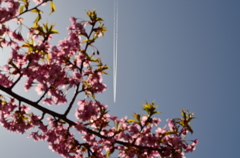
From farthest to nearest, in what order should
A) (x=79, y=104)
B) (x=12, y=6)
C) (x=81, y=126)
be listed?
1. (x=79, y=104)
2. (x=81, y=126)
3. (x=12, y=6)

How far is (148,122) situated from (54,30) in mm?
3687

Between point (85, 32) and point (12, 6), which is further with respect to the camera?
point (85, 32)

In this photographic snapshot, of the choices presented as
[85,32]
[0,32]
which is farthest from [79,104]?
[0,32]

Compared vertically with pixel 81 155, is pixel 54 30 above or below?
above

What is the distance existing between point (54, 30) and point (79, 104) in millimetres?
2236

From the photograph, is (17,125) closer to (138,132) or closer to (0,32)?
(0,32)

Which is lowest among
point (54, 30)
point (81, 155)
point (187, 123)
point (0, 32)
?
point (81, 155)

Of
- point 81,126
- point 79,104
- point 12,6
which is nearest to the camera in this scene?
point 12,6

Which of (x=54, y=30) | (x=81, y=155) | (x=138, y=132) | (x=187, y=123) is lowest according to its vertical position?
(x=81, y=155)

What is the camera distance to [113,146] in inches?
333

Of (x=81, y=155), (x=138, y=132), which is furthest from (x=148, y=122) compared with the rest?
(x=81, y=155)

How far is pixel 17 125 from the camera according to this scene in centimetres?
834

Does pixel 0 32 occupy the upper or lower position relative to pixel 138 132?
upper

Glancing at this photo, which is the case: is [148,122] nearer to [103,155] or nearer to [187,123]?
[187,123]
